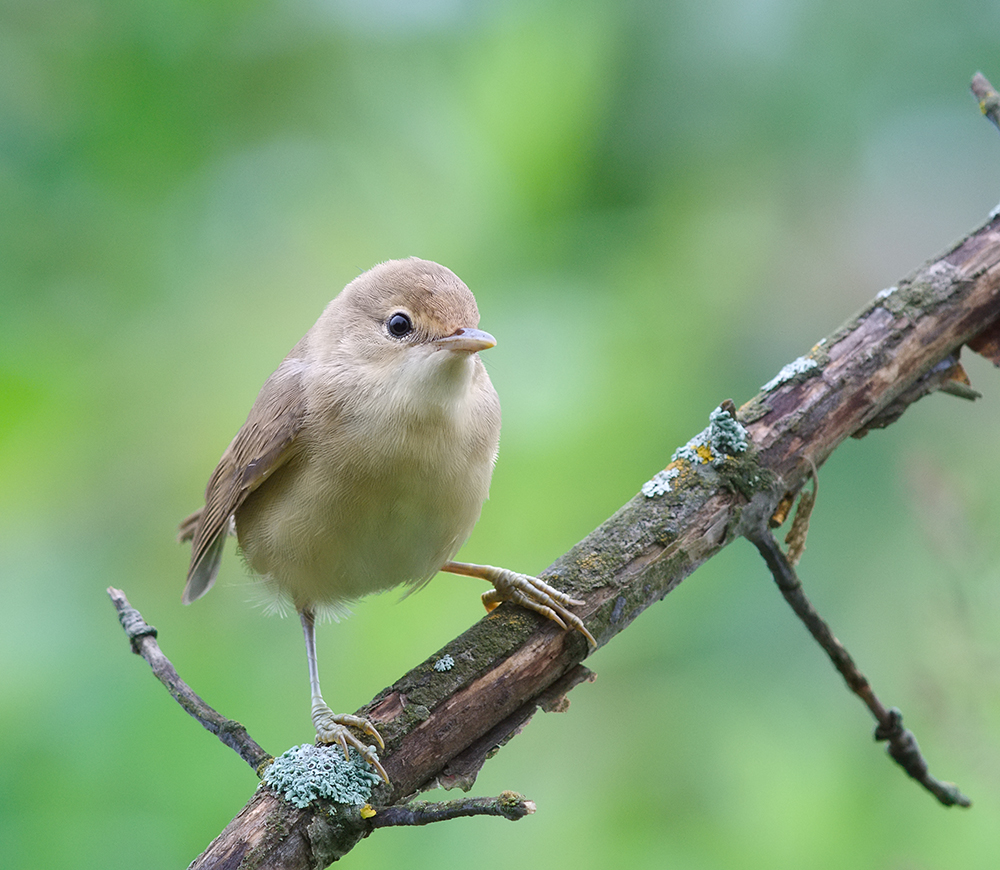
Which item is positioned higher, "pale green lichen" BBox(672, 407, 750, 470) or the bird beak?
the bird beak

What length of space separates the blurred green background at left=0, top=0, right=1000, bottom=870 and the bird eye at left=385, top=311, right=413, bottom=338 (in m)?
0.97

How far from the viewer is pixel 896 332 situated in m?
2.42

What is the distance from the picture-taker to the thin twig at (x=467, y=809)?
1588mm

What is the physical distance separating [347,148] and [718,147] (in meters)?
1.51

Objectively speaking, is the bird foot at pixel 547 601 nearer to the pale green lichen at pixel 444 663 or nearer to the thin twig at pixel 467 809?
the pale green lichen at pixel 444 663

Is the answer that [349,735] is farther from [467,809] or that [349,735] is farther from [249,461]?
[249,461]

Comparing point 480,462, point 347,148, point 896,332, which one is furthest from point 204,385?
point 896,332

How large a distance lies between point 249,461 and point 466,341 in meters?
0.78

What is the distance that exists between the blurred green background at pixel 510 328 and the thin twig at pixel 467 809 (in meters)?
1.44

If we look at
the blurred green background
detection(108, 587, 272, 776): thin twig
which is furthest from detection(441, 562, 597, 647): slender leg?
the blurred green background

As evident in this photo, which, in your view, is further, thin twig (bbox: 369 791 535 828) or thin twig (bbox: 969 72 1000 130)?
thin twig (bbox: 969 72 1000 130)

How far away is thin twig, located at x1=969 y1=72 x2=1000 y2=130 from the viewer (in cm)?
264

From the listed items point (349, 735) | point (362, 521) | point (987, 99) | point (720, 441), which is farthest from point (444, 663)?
point (987, 99)

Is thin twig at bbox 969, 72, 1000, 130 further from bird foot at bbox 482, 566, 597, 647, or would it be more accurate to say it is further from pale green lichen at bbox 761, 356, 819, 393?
bird foot at bbox 482, 566, 597, 647
